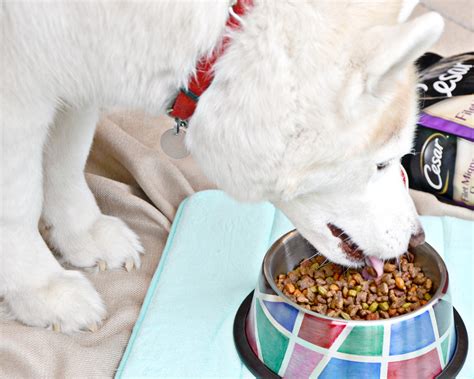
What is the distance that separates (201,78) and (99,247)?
71 centimetres

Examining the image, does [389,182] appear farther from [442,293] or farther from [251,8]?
[251,8]

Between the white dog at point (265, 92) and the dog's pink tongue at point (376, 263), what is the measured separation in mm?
17

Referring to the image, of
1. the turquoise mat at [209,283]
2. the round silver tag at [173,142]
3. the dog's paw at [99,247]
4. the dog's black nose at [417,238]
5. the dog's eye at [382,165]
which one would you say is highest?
the dog's eye at [382,165]

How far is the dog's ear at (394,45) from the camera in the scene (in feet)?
3.55

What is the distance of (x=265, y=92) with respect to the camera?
3.97 feet

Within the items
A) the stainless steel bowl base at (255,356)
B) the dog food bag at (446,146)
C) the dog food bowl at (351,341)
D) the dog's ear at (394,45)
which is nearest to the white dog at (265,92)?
the dog's ear at (394,45)

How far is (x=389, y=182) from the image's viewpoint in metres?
1.40

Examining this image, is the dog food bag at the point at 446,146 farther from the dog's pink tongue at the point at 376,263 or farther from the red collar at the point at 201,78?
the red collar at the point at 201,78

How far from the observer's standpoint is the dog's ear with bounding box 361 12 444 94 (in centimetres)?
108

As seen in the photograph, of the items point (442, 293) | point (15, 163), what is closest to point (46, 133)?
point (15, 163)

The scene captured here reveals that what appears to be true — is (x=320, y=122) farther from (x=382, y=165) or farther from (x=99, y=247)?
(x=99, y=247)

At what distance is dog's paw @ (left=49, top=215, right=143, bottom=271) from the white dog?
0.91 feet

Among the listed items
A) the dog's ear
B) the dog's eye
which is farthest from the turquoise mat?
the dog's ear

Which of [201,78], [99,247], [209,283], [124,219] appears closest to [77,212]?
[99,247]
